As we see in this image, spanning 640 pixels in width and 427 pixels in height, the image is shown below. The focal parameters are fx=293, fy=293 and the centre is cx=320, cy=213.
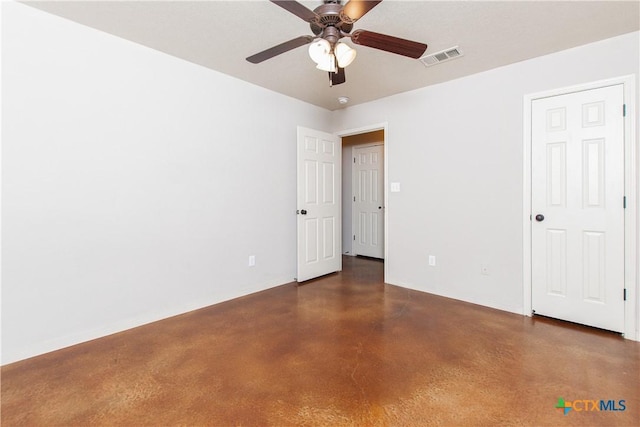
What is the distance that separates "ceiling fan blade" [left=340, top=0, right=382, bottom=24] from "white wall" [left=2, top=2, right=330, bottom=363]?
1.91m

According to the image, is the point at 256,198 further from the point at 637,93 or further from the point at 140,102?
the point at 637,93

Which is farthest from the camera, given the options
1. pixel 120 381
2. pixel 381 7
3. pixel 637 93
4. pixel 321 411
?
pixel 637 93

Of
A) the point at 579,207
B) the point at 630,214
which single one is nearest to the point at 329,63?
the point at 579,207

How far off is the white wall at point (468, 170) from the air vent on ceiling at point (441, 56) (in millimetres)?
589

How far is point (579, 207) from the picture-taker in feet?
8.64

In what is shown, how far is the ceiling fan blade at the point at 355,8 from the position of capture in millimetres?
1610

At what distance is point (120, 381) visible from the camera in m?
1.87

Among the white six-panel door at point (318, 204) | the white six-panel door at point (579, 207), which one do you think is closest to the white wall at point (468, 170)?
the white six-panel door at point (579, 207)

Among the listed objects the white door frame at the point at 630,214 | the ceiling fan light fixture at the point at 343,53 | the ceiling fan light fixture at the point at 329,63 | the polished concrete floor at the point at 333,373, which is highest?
the ceiling fan light fixture at the point at 343,53

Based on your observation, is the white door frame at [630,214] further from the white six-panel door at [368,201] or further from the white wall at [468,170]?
the white six-panel door at [368,201]

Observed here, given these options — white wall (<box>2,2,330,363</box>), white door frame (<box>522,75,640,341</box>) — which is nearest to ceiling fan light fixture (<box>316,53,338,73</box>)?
white wall (<box>2,2,330,363</box>)

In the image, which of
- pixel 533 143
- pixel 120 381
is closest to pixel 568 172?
pixel 533 143

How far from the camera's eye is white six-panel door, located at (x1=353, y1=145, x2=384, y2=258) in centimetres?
550

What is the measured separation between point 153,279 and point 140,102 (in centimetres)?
163
